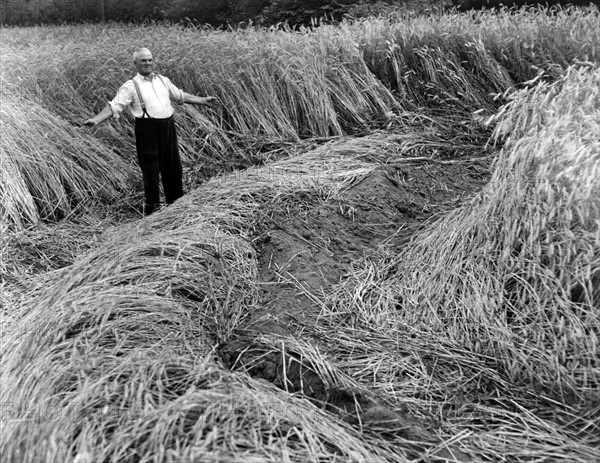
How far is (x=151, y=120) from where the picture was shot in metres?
4.43

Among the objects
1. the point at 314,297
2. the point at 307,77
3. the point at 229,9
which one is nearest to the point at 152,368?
the point at 314,297

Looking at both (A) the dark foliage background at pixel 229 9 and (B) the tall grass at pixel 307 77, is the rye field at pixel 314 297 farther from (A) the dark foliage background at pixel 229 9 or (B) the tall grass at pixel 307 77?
(A) the dark foliage background at pixel 229 9

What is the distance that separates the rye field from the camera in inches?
85.7

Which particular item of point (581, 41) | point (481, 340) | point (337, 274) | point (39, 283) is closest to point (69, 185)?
point (39, 283)

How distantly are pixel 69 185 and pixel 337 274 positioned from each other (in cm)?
255

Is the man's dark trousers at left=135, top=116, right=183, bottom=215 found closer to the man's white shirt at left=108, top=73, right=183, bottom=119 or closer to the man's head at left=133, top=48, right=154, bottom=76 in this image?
the man's white shirt at left=108, top=73, right=183, bottom=119

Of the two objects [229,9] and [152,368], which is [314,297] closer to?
[152,368]

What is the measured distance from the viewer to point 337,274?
3324 millimetres

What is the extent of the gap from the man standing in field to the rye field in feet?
1.38

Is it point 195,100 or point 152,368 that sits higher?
point 195,100

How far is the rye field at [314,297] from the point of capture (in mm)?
2176

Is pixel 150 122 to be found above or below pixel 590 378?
above

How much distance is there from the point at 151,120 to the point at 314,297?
6.47ft

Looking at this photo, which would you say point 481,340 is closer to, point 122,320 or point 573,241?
point 573,241
